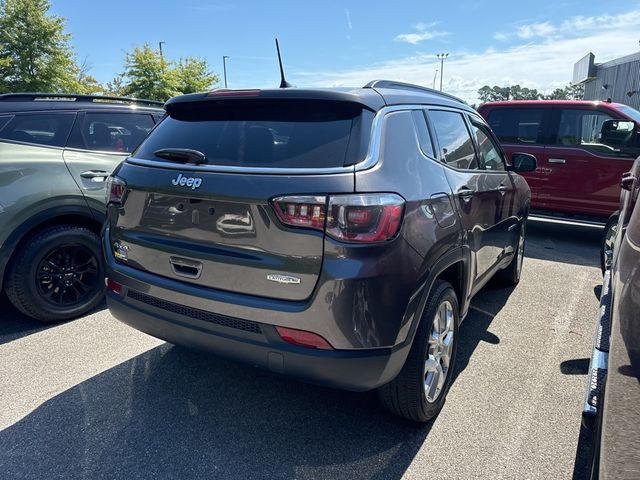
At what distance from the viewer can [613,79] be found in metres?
23.7

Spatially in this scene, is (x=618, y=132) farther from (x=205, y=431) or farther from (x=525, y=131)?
(x=205, y=431)

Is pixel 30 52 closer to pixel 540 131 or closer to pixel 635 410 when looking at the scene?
pixel 540 131

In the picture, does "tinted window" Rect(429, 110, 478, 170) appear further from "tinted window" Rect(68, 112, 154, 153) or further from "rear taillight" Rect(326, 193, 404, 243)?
"tinted window" Rect(68, 112, 154, 153)

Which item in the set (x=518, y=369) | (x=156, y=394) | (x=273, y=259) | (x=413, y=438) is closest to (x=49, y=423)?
(x=156, y=394)

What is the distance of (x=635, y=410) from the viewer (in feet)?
3.94

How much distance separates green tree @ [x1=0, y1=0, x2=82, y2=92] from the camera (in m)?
20.0

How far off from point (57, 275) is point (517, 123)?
6.96m

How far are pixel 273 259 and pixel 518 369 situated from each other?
2.18 meters

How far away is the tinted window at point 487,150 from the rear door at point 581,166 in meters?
3.49

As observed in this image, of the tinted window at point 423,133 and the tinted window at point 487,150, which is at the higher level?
the tinted window at point 423,133

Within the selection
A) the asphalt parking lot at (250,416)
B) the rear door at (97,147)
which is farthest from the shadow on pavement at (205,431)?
the rear door at (97,147)

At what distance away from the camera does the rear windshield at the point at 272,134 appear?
2.18 metres

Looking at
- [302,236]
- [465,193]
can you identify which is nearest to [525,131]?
[465,193]

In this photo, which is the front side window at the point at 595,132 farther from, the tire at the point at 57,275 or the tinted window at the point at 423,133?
the tire at the point at 57,275
